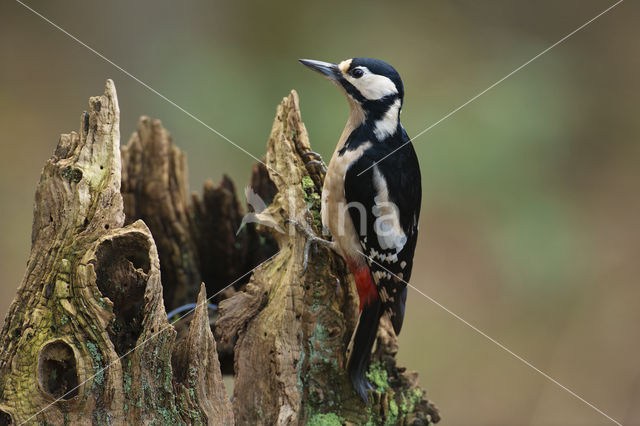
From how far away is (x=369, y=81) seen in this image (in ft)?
6.64

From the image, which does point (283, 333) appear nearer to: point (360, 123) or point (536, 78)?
point (360, 123)

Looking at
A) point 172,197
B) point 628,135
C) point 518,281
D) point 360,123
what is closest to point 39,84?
point 172,197

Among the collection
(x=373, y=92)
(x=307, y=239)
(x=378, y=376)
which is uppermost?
(x=373, y=92)

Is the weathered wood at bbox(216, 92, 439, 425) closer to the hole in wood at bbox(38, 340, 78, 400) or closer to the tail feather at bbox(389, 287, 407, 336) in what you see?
the tail feather at bbox(389, 287, 407, 336)

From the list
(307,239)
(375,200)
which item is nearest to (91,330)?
(307,239)

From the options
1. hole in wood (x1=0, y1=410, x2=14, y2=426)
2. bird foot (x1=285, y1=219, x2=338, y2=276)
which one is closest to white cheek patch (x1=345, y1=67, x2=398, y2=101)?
bird foot (x1=285, y1=219, x2=338, y2=276)

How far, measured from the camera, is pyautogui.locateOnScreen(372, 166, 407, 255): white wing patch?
1911mm

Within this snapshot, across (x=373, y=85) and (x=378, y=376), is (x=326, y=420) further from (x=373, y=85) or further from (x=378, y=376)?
(x=373, y=85)

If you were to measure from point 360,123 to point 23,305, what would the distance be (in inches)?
46.6

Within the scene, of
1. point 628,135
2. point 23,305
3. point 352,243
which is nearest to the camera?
point 23,305

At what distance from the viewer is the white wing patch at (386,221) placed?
1.91 m

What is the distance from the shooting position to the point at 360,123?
2.07 metres

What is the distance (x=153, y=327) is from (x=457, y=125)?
9.88 feet

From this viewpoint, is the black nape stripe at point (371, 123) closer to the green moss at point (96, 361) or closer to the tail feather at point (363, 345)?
the tail feather at point (363, 345)
